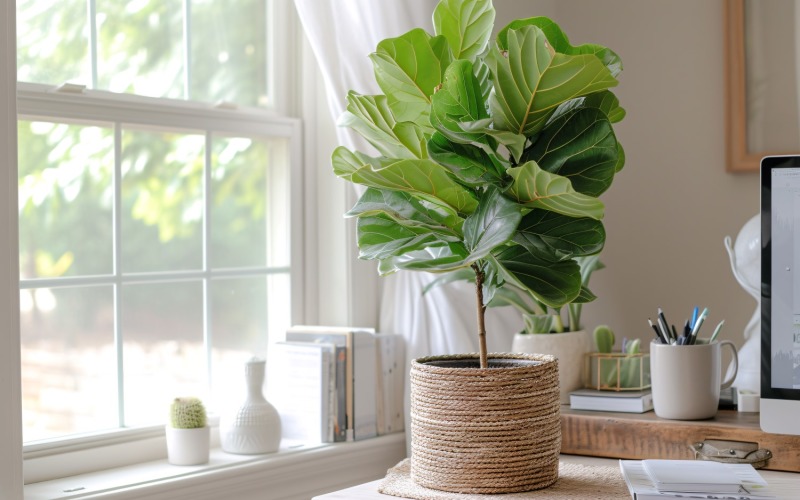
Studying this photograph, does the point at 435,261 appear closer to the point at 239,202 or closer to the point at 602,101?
the point at 602,101

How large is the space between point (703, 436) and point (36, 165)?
128 cm

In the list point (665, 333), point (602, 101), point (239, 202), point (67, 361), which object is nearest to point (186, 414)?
point (67, 361)

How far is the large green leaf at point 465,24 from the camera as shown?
1300 mm

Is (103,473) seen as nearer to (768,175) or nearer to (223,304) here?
(223,304)

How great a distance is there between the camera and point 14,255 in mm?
1557

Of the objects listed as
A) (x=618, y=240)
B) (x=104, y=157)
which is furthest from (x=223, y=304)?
(x=618, y=240)

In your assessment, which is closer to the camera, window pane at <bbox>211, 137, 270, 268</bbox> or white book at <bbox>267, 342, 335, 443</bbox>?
white book at <bbox>267, 342, 335, 443</bbox>

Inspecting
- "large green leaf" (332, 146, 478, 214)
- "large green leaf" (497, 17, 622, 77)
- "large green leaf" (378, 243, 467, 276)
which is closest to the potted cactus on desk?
"large green leaf" (378, 243, 467, 276)

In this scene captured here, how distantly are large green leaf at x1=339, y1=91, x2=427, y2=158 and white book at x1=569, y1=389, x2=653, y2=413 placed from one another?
0.61 meters

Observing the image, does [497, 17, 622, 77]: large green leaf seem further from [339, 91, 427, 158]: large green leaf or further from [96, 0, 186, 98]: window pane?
[96, 0, 186, 98]: window pane

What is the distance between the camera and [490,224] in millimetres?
1222

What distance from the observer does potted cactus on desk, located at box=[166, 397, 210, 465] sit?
1.83 metres

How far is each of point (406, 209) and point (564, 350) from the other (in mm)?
613

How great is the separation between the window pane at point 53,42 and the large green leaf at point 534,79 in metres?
0.96
